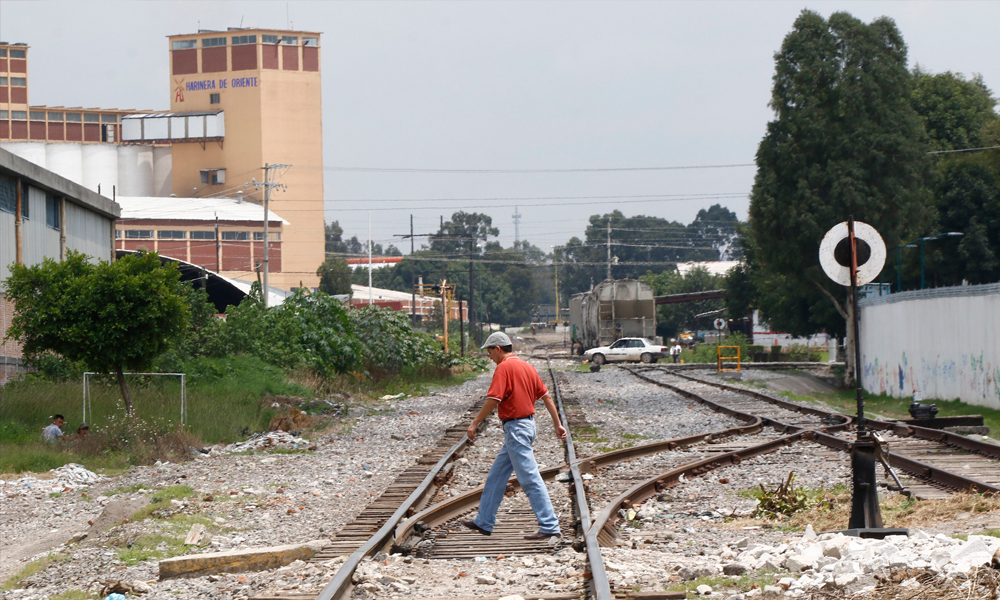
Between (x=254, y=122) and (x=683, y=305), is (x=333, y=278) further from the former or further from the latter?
(x=683, y=305)

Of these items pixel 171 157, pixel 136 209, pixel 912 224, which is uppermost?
pixel 171 157

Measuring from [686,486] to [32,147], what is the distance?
106 m

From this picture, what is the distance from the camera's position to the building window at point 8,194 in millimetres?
21620

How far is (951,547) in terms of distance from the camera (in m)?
5.96

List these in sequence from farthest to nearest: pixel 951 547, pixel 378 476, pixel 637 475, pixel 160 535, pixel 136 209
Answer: pixel 136 209 → pixel 378 476 → pixel 637 475 → pixel 160 535 → pixel 951 547

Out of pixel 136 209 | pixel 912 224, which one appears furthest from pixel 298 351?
pixel 136 209

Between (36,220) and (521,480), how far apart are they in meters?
19.8

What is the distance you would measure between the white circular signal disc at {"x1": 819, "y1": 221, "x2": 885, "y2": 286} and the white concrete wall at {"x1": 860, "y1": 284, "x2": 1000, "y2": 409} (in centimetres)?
1686

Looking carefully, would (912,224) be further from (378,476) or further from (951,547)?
(951,547)

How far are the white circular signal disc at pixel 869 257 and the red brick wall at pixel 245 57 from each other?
99996 mm

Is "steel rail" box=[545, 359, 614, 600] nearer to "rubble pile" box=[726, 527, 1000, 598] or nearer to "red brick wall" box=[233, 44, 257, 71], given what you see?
"rubble pile" box=[726, 527, 1000, 598]

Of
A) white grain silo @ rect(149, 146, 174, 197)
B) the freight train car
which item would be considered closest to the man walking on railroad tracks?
the freight train car

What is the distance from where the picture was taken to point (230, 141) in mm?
102750

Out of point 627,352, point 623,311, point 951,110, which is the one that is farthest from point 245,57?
point 951,110
